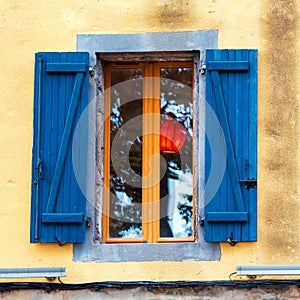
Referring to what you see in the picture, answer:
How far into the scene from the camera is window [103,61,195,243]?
9180 mm

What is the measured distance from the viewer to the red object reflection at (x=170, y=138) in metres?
9.28

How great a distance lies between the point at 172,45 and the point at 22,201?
Answer: 1691 millimetres

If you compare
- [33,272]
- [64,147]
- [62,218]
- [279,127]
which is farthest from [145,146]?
[33,272]

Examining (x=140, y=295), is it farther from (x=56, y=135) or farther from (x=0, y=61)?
(x=0, y=61)

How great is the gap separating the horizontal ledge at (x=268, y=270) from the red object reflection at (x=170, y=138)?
1.13m

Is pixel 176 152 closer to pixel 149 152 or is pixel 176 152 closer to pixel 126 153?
pixel 149 152

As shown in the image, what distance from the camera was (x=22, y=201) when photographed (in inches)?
356

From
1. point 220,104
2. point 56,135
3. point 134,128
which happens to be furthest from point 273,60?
point 56,135

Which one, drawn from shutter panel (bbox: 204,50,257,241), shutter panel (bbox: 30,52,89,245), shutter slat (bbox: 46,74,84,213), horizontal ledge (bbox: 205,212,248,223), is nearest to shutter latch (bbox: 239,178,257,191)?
shutter panel (bbox: 204,50,257,241)

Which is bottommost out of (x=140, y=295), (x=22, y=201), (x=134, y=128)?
(x=140, y=295)

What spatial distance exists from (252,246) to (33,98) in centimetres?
206

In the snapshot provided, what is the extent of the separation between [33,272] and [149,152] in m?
1.33

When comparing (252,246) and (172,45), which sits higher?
(172,45)

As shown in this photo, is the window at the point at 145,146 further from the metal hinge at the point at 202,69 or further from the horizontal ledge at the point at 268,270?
the horizontal ledge at the point at 268,270
